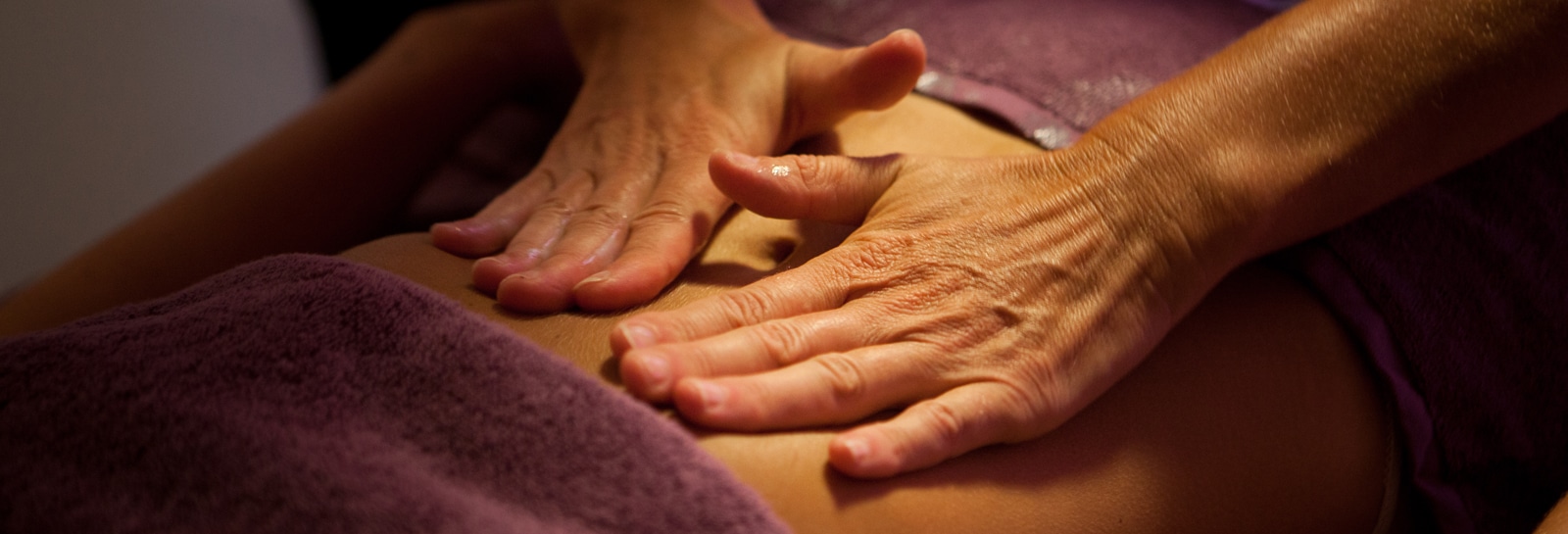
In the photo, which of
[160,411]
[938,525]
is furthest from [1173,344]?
[160,411]

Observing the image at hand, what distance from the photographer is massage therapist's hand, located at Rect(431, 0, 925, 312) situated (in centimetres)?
65

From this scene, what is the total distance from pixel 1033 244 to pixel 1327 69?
0.26 m

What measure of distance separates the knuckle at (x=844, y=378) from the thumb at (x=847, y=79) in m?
0.28

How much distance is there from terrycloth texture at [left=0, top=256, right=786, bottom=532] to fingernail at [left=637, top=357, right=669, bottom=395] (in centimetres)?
3

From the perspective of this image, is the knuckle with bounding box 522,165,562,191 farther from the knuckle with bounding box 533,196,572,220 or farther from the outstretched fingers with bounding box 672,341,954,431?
the outstretched fingers with bounding box 672,341,954,431

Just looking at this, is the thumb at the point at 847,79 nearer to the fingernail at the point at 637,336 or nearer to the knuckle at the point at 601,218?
the knuckle at the point at 601,218

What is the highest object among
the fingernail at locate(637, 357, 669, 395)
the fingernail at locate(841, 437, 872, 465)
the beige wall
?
the fingernail at locate(637, 357, 669, 395)

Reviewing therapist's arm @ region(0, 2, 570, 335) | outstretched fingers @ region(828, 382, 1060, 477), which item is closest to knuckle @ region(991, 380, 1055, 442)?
outstretched fingers @ region(828, 382, 1060, 477)

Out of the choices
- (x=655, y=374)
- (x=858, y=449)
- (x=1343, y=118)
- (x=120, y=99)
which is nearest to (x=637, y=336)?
(x=655, y=374)

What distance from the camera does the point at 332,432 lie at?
0.45 m

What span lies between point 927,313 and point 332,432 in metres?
0.35

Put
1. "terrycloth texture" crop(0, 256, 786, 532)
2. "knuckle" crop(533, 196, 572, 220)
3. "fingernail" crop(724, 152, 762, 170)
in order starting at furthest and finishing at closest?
"knuckle" crop(533, 196, 572, 220) → "fingernail" crop(724, 152, 762, 170) → "terrycloth texture" crop(0, 256, 786, 532)

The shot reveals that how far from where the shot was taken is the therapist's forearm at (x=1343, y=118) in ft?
1.98

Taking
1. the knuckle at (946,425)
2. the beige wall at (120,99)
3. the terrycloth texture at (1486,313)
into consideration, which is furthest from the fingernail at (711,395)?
the beige wall at (120,99)
